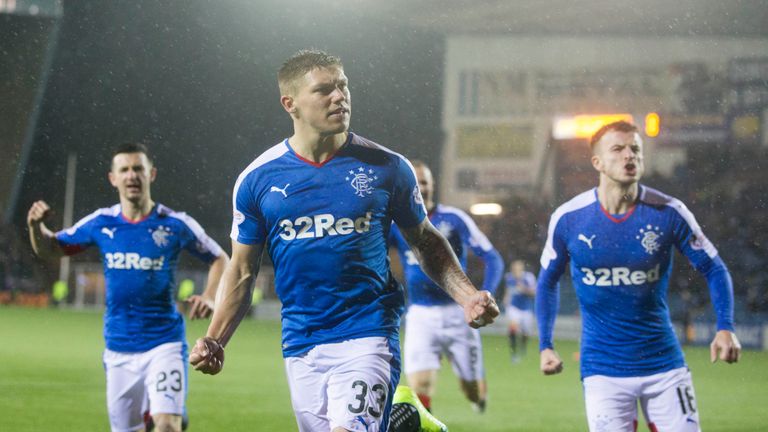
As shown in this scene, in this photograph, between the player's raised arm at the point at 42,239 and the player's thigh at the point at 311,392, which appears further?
the player's raised arm at the point at 42,239

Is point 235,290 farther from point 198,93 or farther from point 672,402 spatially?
point 198,93

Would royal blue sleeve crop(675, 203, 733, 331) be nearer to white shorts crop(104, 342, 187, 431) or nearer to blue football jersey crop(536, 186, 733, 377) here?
blue football jersey crop(536, 186, 733, 377)

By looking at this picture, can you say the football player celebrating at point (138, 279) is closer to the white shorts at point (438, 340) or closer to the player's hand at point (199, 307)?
the player's hand at point (199, 307)

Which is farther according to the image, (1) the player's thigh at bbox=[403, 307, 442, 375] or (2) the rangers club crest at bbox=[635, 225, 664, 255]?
(1) the player's thigh at bbox=[403, 307, 442, 375]

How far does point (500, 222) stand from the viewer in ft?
122

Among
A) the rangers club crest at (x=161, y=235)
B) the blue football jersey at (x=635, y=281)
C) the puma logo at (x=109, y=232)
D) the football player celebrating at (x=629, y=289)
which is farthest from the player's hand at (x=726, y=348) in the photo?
the puma logo at (x=109, y=232)

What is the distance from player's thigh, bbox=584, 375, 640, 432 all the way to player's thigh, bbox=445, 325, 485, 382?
406 cm

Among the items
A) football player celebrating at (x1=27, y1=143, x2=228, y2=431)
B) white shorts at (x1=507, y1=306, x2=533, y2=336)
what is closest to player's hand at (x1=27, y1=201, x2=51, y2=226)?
football player celebrating at (x1=27, y1=143, x2=228, y2=431)

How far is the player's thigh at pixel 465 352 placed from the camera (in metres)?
9.42

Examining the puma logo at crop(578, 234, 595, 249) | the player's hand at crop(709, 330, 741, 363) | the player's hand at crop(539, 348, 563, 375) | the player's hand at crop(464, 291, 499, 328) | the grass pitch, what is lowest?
the grass pitch

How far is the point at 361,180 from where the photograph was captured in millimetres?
4277

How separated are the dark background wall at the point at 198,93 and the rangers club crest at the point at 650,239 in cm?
3410

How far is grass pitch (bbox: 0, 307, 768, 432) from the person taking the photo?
10539mm

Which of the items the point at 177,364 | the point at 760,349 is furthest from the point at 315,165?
the point at 760,349
